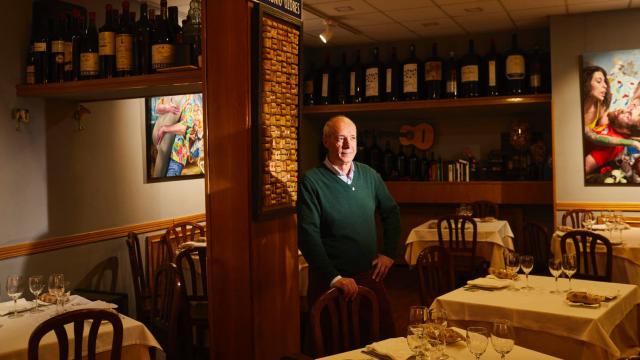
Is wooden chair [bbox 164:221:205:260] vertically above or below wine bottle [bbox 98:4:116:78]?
below

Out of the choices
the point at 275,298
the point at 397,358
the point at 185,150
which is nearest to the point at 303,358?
the point at 397,358

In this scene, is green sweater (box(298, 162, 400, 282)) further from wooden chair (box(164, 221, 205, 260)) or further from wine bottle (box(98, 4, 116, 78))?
wooden chair (box(164, 221, 205, 260))

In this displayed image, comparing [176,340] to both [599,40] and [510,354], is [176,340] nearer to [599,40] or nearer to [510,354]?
[510,354]

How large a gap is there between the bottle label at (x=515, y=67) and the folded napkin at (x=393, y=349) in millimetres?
5711

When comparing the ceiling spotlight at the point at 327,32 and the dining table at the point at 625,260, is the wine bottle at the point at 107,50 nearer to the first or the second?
the ceiling spotlight at the point at 327,32

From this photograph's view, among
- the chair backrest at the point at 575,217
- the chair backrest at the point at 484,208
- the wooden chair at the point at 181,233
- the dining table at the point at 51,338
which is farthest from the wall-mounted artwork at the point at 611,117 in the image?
the dining table at the point at 51,338

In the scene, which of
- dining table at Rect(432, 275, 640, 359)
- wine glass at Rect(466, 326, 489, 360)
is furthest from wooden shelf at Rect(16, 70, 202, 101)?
wine glass at Rect(466, 326, 489, 360)

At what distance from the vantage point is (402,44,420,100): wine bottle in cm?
785

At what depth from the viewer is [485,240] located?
6.02 metres

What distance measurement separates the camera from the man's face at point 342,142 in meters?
3.35

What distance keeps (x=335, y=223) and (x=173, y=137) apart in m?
3.22

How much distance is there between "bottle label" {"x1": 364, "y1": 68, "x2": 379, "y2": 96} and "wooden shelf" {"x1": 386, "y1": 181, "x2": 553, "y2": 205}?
124cm

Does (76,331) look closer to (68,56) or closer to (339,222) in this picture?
(339,222)

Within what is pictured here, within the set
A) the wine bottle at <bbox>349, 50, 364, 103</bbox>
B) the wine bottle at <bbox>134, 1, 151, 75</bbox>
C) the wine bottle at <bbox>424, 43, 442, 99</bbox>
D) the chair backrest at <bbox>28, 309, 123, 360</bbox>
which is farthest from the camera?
the wine bottle at <bbox>349, 50, 364, 103</bbox>
